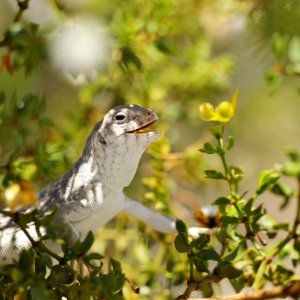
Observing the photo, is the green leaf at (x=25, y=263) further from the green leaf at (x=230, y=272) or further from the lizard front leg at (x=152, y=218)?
the lizard front leg at (x=152, y=218)

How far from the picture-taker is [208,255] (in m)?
0.73

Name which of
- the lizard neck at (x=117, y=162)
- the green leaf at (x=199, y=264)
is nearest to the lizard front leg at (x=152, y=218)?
the lizard neck at (x=117, y=162)

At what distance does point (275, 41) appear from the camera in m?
0.93

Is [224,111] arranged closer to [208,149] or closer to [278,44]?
[208,149]

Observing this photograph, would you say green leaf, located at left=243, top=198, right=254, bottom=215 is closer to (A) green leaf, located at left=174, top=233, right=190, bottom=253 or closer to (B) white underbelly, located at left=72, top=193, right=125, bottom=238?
(A) green leaf, located at left=174, top=233, right=190, bottom=253

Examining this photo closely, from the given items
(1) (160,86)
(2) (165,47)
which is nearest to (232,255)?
(2) (165,47)

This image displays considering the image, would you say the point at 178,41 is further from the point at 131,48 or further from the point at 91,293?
the point at 91,293

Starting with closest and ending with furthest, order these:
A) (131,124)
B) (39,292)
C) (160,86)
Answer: (39,292) < (131,124) < (160,86)

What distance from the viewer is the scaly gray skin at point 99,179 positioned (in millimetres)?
819

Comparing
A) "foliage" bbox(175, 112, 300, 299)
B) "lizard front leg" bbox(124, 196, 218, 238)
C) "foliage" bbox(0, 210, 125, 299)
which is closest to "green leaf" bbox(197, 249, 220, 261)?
"foliage" bbox(175, 112, 300, 299)

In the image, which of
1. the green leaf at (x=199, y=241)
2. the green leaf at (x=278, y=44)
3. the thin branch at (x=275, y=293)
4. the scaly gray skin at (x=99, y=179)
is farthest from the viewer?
the green leaf at (x=278, y=44)

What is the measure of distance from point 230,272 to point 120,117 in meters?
0.22

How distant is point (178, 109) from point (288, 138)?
0.44 metres

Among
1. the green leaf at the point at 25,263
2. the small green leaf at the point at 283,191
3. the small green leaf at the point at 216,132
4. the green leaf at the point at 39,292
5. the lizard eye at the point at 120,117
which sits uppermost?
the lizard eye at the point at 120,117
